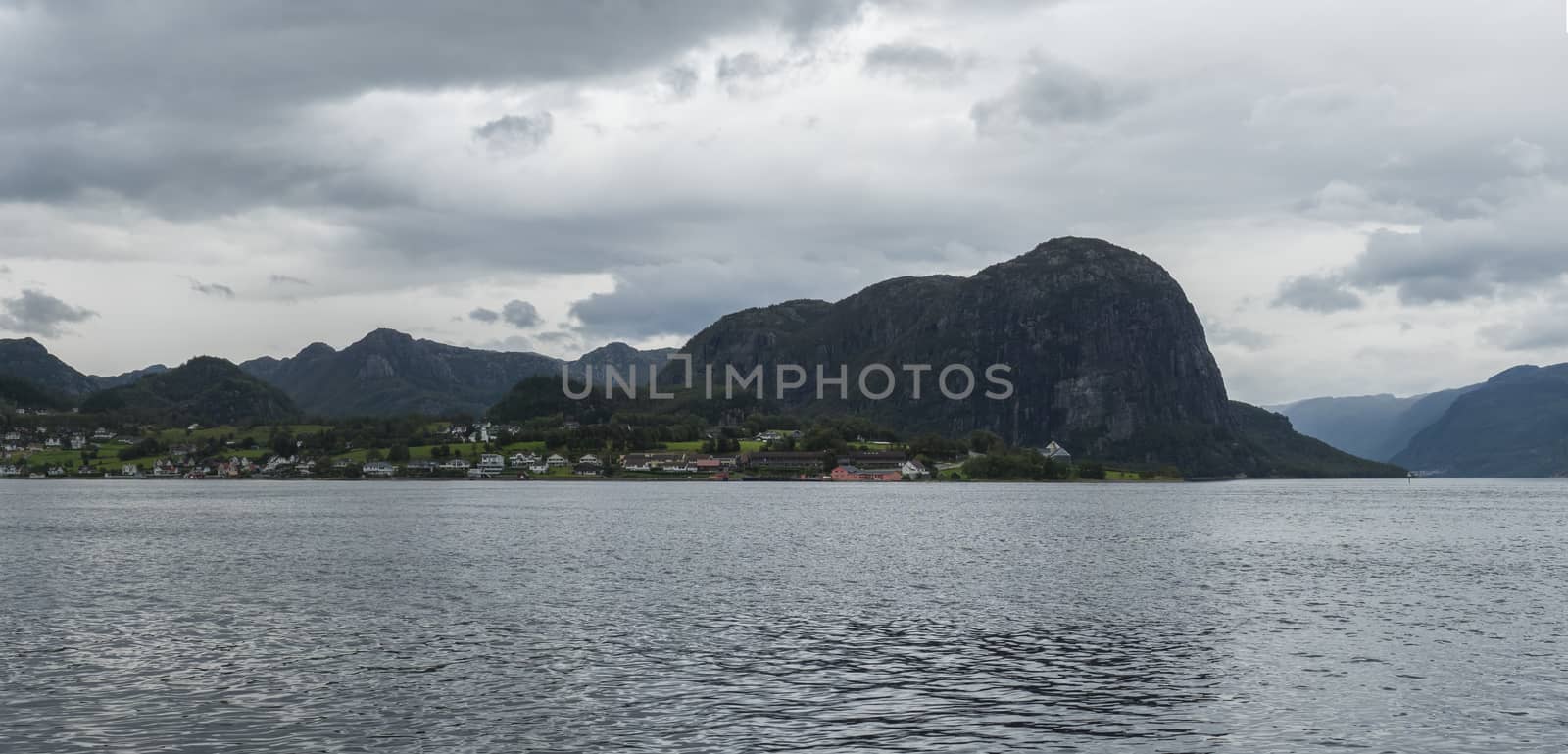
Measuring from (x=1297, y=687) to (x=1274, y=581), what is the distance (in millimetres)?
38946

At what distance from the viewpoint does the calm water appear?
118ft

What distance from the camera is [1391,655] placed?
164 ft

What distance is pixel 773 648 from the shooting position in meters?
50.6

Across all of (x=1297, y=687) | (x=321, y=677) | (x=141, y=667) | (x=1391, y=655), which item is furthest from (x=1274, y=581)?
(x=141, y=667)

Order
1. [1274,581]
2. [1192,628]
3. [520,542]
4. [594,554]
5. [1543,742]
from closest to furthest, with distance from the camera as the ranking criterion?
[1543,742] < [1192,628] < [1274,581] < [594,554] < [520,542]

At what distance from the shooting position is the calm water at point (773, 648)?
36062mm

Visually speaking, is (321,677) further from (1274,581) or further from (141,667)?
(1274,581)

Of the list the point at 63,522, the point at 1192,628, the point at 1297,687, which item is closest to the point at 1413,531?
the point at 1192,628

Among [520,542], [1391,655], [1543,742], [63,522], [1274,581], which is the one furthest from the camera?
[63,522]

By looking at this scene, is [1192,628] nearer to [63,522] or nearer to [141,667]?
[141,667]

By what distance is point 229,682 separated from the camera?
42.2 m

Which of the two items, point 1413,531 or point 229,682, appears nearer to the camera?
point 229,682

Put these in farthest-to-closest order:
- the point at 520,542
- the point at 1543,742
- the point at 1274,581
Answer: the point at 520,542, the point at 1274,581, the point at 1543,742

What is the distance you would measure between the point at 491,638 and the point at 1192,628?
35028 mm
